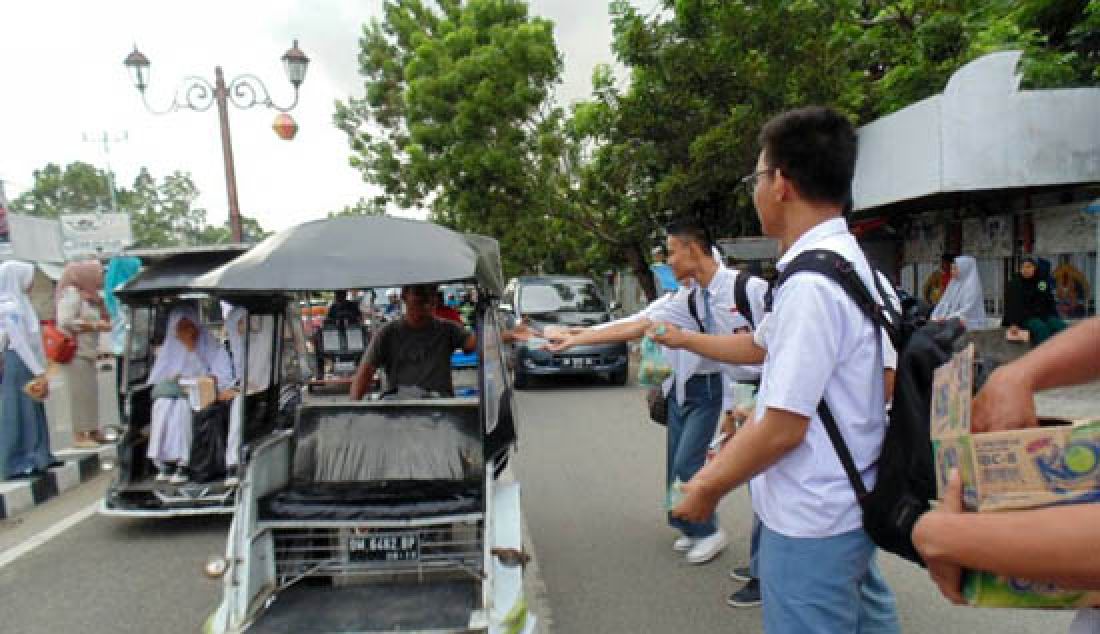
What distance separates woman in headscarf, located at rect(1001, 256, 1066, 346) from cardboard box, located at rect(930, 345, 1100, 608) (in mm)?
8759

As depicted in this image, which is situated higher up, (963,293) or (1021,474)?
A: (1021,474)

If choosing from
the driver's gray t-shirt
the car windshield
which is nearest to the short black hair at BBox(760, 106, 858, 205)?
the driver's gray t-shirt

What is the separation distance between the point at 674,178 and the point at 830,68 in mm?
2914

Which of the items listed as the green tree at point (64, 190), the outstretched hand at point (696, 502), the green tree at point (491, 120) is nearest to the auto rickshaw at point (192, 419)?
the outstretched hand at point (696, 502)

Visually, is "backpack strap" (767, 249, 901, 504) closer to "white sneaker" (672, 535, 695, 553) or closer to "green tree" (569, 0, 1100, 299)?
"white sneaker" (672, 535, 695, 553)

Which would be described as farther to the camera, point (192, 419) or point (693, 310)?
point (192, 419)

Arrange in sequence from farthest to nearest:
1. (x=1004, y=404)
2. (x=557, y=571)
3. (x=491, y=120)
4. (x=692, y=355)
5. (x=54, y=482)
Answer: (x=491, y=120) < (x=54, y=482) < (x=557, y=571) < (x=692, y=355) < (x=1004, y=404)

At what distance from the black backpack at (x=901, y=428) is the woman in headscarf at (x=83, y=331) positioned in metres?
7.42

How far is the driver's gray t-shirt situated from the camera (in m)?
4.71

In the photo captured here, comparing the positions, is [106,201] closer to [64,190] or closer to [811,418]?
[64,190]

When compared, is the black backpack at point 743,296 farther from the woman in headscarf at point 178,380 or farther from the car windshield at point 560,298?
the car windshield at point 560,298

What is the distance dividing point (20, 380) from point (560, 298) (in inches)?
303

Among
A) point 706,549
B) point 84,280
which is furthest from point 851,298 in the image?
point 84,280

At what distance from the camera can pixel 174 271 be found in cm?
498
